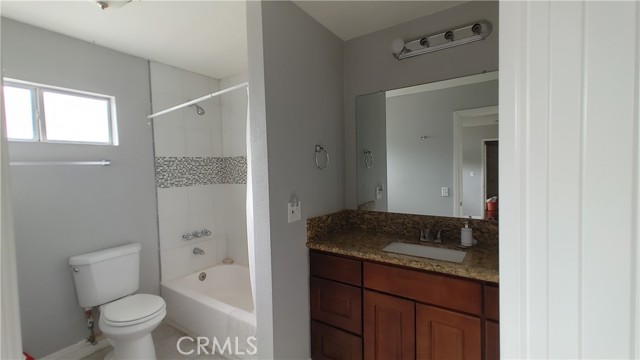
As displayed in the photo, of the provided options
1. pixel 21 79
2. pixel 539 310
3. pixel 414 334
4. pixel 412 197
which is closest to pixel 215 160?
pixel 21 79

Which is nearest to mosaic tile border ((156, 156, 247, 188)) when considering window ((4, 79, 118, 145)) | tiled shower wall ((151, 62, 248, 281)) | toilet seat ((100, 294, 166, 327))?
tiled shower wall ((151, 62, 248, 281))

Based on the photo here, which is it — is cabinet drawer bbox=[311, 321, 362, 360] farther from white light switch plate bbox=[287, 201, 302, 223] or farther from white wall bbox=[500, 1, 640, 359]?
white wall bbox=[500, 1, 640, 359]

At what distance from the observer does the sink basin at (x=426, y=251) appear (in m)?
1.54

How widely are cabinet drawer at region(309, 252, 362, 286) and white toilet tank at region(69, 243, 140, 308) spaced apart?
1477 millimetres

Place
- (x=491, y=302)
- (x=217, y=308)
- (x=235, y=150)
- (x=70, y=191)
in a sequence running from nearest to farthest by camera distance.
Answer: (x=491, y=302) → (x=70, y=191) → (x=217, y=308) → (x=235, y=150)

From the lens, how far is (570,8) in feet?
1.57

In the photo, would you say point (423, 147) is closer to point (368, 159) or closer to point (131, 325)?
point (368, 159)

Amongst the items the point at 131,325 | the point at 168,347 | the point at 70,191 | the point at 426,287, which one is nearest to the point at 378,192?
the point at 426,287

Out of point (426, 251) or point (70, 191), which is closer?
point (426, 251)

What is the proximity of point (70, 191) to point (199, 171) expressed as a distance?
1.01m

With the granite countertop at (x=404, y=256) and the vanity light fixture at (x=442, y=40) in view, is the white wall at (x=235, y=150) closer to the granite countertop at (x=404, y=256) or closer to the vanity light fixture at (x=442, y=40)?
the granite countertop at (x=404, y=256)

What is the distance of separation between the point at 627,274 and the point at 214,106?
10.1 ft

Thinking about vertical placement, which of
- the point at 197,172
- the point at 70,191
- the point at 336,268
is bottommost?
the point at 336,268

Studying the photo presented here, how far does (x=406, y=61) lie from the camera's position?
6.13 ft
